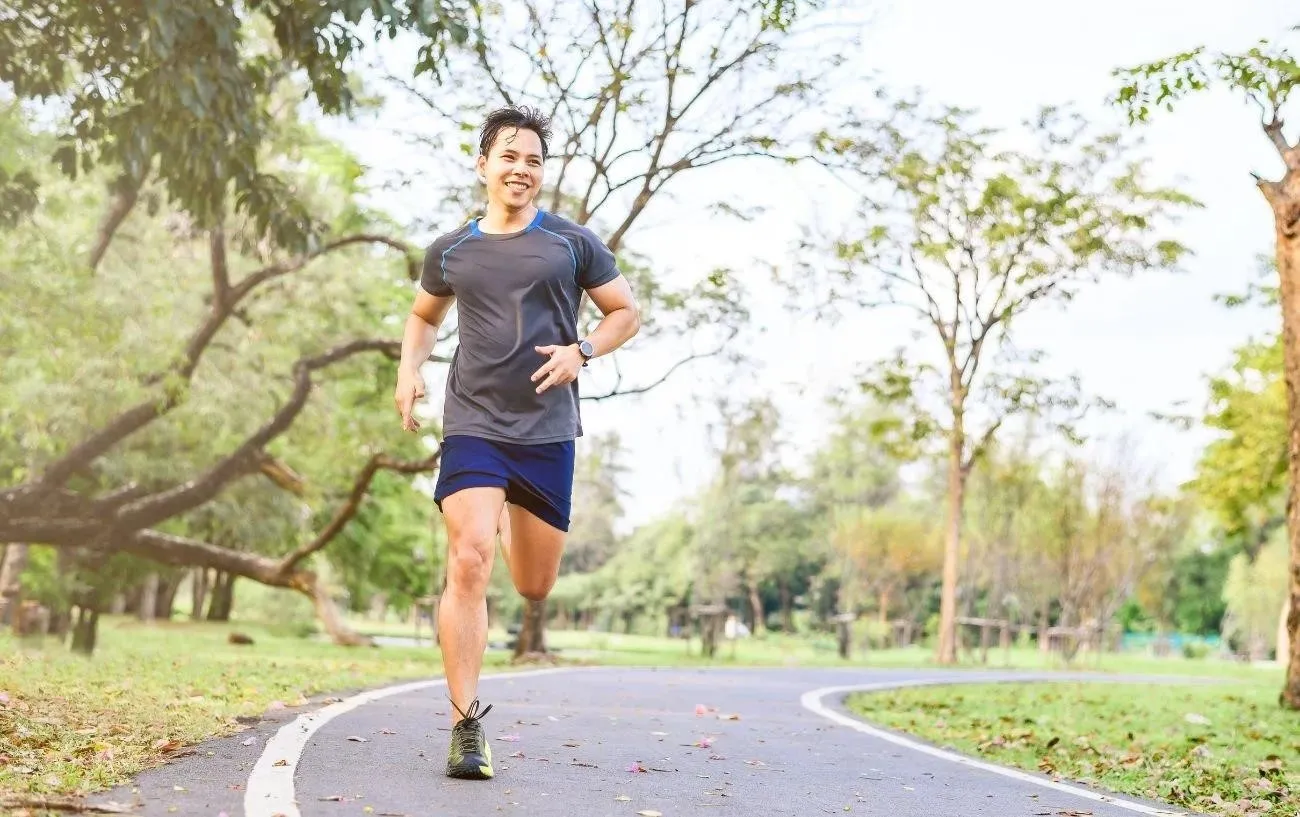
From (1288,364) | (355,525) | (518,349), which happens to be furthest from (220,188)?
(355,525)

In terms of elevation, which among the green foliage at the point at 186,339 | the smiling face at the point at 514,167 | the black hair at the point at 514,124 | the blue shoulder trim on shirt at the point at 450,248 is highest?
the green foliage at the point at 186,339

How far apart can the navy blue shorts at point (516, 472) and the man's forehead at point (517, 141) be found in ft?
3.88

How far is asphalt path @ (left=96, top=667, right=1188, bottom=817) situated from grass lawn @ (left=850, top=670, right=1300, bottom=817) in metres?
0.49

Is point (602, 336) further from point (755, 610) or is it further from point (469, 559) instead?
point (755, 610)

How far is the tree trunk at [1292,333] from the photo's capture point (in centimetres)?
1338

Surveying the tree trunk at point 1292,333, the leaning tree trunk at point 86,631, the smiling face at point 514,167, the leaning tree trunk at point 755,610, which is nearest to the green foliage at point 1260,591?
A: the leaning tree trunk at point 755,610

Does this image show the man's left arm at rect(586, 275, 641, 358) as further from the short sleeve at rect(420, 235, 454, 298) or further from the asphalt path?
the asphalt path

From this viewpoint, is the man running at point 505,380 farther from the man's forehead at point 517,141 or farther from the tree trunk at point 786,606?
the tree trunk at point 786,606

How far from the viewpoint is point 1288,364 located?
13.6 m

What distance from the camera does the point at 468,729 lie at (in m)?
5.47

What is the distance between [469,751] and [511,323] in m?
1.66

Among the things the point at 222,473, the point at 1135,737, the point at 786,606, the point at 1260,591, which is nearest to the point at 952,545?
the point at 222,473

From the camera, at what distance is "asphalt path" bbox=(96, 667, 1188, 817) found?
4859 mm

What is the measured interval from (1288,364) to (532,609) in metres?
12.4
